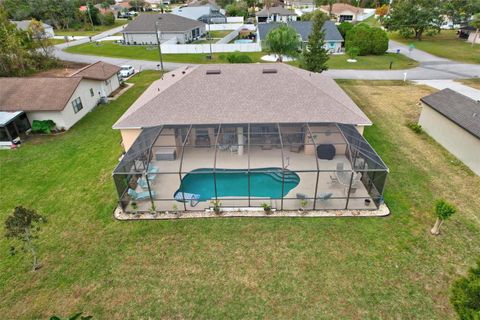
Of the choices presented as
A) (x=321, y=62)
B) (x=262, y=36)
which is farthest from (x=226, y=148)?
(x=262, y=36)

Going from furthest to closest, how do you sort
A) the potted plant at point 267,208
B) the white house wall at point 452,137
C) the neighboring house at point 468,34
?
the neighboring house at point 468,34, the white house wall at point 452,137, the potted plant at point 267,208

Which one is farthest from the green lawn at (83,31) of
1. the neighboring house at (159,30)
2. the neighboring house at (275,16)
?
the neighboring house at (275,16)

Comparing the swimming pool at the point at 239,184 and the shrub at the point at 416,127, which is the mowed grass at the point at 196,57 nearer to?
the shrub at the point at 416,127

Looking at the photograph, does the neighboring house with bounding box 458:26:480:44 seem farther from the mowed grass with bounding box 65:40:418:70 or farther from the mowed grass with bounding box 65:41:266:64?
the mowed grass with bounding box 65:41:266:64

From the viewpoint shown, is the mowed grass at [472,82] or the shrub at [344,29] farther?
the shrub at [344,29]

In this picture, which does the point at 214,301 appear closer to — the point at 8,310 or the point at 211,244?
the point at 211,244

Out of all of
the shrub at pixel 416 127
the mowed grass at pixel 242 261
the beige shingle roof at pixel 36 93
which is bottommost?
the mowed grass at pixel 242 261

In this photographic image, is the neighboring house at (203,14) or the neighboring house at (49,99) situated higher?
the neighboring house at (203,14)
